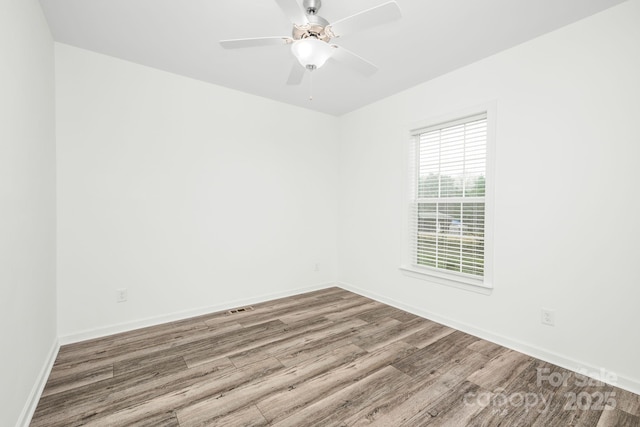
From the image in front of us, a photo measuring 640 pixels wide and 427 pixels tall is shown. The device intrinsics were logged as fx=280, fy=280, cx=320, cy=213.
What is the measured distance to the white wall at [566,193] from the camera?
6.36ft

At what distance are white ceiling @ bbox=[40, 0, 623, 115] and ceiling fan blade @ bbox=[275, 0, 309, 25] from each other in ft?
1.45

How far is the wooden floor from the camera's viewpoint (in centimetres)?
166

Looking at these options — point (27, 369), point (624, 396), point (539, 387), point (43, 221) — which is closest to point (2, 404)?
point (27, 369)

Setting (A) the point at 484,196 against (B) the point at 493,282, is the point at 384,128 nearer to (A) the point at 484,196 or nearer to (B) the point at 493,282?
(A) the point at 484,196

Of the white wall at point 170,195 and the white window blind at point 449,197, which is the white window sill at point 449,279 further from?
the white wall at point 170,195

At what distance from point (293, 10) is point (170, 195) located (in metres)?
2.30

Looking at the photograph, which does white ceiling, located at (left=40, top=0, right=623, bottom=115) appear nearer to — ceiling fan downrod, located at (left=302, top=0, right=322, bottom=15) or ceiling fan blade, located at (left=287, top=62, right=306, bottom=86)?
ceiling fan downrod, located at (left=302, top=0, right=322, bottom=15)

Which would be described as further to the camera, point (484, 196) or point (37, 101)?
point (484, 196)

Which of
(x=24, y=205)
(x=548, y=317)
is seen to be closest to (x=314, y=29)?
(x=24, y=205)

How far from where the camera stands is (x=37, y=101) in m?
1.96

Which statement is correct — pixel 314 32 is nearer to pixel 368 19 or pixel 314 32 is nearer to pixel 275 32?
pixel 368 19

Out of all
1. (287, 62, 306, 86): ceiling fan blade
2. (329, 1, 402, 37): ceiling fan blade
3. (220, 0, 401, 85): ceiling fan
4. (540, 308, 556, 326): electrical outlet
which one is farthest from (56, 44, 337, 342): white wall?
(540, 308, 556, 326): electrical outlet

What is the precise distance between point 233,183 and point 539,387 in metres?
3.40

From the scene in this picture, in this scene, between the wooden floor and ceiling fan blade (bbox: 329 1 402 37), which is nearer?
ceiling fan blade (bbox: 329 1 402 37)
